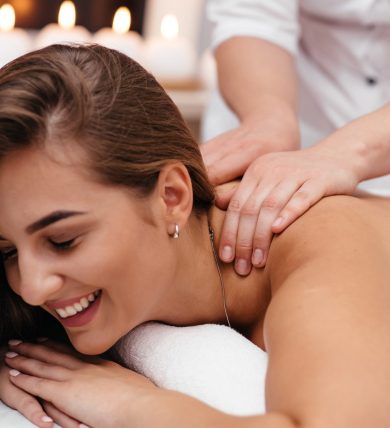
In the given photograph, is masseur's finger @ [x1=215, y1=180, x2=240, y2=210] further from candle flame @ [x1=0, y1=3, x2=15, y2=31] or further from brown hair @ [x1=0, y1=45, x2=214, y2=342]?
candle flame @ [x1=0, y1=3, x2=15, y2=31]

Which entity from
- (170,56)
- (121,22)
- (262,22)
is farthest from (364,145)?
(121,22)

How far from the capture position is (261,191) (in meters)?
1.67

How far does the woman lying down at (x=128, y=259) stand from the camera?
1.27m

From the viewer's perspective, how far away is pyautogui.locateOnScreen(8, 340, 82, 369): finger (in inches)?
61.8

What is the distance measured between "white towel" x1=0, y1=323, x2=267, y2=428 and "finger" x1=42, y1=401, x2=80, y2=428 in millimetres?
43

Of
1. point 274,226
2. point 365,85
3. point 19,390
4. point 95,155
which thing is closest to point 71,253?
point 95,155

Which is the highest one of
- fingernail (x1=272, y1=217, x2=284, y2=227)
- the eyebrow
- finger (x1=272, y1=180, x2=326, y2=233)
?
the eyebrow

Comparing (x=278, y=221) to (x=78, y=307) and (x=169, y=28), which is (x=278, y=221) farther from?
(x=169, y=28)

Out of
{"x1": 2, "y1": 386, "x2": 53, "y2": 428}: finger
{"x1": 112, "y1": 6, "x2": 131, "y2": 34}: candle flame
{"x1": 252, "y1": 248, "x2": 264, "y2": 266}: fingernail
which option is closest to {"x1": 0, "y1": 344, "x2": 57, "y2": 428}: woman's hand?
{"x1": 2, "y1": 386, "x2": 53, "y2": 428}: finger

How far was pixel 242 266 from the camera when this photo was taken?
1687mm

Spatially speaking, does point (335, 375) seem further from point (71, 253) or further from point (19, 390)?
point (19, 390)

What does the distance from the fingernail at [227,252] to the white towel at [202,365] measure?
6.0 inches

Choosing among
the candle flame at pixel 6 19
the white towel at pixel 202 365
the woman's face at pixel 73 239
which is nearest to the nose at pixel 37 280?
the woman's face at pixel 73 239

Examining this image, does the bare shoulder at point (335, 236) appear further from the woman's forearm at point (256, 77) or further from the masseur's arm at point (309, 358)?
the woman's forearm at point (256, 77)
